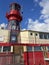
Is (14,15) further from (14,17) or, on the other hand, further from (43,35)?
(43,35)

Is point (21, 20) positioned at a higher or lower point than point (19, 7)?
lower

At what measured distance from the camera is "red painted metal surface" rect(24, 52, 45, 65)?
3162cm

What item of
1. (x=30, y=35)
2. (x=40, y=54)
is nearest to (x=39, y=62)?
(x=40, y=54)

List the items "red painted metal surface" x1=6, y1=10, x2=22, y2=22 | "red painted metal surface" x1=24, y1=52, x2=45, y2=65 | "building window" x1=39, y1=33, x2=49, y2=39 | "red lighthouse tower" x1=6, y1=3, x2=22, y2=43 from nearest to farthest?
"red painted metal surface" x1=24, y1=52, x2=45, y2=65, "building window" x1=39, y1=33, x2=49, y2=39, "red lighthouse tower" x1=6, y1=3, x2=22, y2=43, "red painted metal surface" x1=6, y1=10, x2=22, y2=22

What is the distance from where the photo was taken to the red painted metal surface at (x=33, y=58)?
104ft

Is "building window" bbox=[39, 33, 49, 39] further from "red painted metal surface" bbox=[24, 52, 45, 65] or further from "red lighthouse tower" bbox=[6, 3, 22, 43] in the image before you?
"red lighthouse tower" bbox=[6, 3, 22, 43]

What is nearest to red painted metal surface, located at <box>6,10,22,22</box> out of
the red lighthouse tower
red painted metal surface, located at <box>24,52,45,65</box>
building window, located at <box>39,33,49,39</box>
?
A: the red lighthouse tower

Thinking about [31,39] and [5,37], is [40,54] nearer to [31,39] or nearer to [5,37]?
[31,39]

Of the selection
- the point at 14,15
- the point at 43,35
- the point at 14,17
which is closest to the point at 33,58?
the point at 43,35

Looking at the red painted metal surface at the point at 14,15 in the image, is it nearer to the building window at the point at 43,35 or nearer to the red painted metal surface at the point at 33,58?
the building window at the point at 43,35

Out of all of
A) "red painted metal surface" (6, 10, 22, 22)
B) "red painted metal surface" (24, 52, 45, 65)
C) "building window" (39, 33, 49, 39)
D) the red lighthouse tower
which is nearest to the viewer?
"red painted metal surface" (24, 52, 45, 65)

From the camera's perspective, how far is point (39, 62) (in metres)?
32.4

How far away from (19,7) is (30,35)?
10.7 m

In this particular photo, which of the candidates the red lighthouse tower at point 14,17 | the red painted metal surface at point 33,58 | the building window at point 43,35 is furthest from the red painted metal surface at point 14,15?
the red painted metal surface at point 33,58
